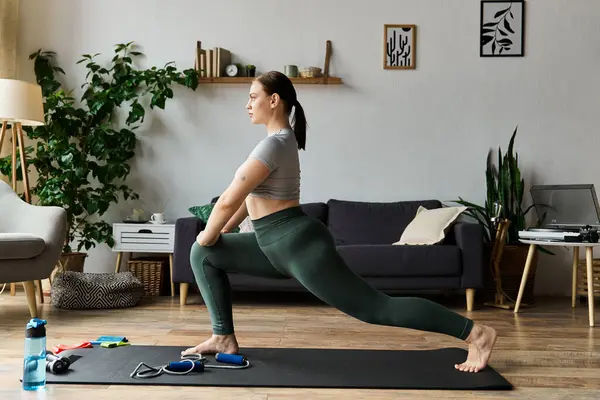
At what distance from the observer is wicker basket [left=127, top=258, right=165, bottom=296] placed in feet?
16.6

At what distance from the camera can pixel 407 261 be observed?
4461mm

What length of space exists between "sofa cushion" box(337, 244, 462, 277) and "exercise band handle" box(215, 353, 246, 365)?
1.85m

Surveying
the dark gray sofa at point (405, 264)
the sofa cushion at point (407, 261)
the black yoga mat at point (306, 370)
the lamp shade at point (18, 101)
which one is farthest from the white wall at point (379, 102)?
the black yoga mat at point (306, 370)

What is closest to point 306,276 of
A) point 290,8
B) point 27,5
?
point 290,8

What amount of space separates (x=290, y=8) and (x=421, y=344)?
3180 mm

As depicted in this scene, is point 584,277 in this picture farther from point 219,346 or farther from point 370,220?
point 219,346

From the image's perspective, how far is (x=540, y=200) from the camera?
15.9ft

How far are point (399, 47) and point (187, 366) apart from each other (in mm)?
3587

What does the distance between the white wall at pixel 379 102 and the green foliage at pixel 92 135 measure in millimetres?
196

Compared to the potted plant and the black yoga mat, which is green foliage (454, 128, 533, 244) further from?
the black yoga mat

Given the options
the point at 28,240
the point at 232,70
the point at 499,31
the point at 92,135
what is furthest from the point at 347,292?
the point at 499,31

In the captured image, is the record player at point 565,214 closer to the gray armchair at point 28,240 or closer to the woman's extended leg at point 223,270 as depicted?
the woman's extended leg at point 223,270

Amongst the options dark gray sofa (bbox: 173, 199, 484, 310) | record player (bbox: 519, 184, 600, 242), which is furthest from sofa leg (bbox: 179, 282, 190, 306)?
record player (bbox: 519, 184, 600, 242)

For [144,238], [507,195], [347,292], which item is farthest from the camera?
[507,195]
